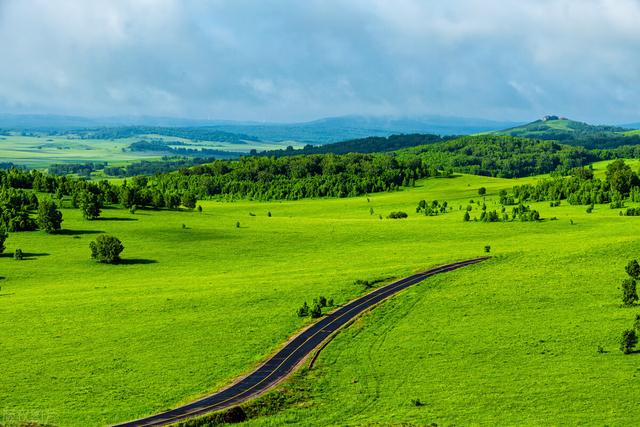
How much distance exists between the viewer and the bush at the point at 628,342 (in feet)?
233

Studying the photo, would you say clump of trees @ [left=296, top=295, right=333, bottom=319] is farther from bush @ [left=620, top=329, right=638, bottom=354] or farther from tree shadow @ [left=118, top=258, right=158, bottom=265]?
tree shadow @ [left=118, top=258, right=158, bottom=265]

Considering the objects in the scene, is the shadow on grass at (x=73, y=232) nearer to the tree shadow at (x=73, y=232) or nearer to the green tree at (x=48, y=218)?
the tree shadow at (x=73, y=232)

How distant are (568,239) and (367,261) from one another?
46.2 m

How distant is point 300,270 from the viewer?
120m

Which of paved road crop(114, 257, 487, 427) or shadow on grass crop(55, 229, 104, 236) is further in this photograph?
shadow on grass crop(55, 229, 104, 236)

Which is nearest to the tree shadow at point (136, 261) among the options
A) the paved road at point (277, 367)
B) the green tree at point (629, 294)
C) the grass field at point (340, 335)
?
the grass field at point (340, 335)

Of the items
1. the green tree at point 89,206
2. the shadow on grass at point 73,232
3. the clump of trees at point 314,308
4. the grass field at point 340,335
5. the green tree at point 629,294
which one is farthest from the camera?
the green tree at point 89,206

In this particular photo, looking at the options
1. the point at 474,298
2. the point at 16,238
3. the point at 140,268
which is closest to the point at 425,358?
the point at 474,298

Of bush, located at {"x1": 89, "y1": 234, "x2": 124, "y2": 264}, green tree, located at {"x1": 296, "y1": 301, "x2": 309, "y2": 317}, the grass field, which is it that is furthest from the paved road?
bush, located at {"x1": 89, "y1": 234, "x2": 124, "y2": 264}

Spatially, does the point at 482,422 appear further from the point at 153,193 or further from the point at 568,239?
the point at 153,193

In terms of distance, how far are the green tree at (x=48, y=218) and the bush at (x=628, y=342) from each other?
12306 cm

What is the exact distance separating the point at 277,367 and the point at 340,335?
504 inches

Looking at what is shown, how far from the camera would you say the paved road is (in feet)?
189

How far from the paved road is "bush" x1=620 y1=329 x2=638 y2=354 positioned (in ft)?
106
